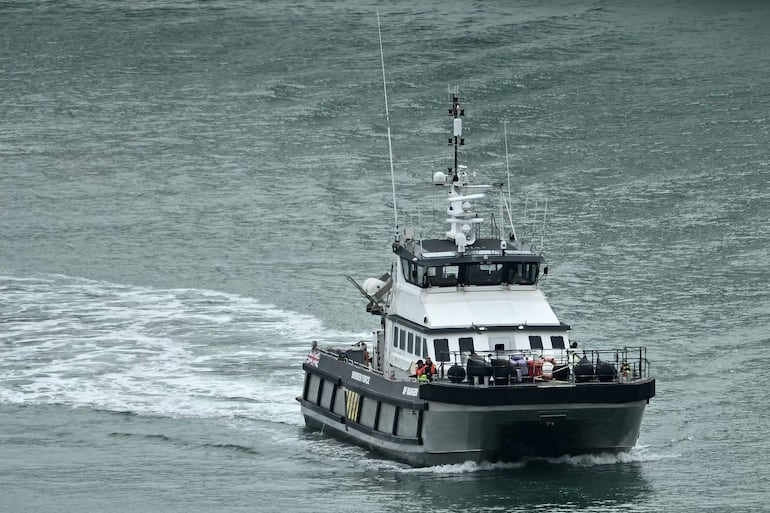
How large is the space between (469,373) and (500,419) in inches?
46.4

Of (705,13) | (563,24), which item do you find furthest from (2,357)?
(705,13)

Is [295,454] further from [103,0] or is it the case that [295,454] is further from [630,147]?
[103,0]

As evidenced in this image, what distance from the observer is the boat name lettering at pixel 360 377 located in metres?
41.5

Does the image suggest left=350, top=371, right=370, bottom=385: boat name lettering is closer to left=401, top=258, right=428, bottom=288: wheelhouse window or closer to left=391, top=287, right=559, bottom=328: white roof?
left=391, top=287, right=559, bottom=328: white roof

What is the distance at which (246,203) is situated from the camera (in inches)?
2872

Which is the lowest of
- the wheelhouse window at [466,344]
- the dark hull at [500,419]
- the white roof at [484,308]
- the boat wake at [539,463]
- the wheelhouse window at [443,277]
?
the boat wake at [539,463]

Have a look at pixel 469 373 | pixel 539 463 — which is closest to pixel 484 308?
pixel 469 373

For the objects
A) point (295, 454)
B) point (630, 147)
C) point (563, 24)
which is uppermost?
point (563, 24)

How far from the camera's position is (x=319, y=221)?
6906cm

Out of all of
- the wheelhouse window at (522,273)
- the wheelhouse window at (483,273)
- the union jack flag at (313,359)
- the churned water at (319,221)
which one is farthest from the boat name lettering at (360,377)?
the wheelhouse window at (522,273)

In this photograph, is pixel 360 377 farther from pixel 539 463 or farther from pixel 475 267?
pixel 539 463

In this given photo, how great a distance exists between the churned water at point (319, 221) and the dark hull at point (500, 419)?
1.66ft

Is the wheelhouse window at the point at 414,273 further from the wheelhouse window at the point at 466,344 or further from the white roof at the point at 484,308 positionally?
the wheelhouse window at the point at 466,344

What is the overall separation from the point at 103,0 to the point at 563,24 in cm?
→ 2823
